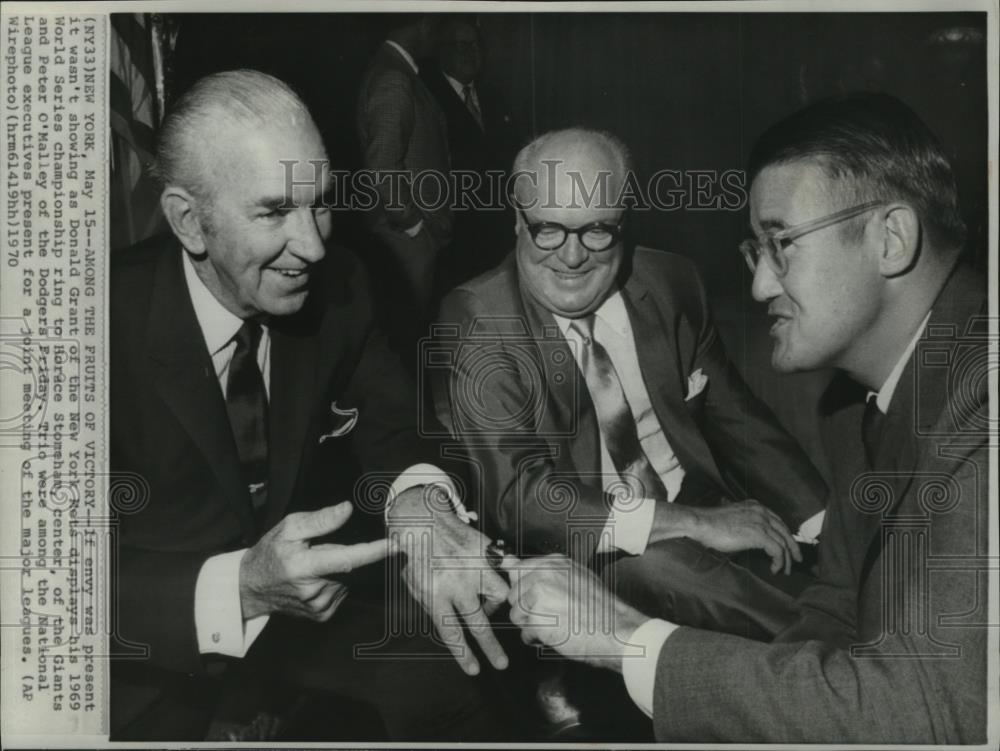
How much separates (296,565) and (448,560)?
0.55 m

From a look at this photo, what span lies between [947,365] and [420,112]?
2.13m

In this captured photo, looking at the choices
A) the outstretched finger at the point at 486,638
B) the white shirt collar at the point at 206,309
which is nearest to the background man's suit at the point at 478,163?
the white shirt collar at the point at 206,309

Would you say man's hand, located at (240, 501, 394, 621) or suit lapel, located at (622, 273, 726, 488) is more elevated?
suit lapel, located at (622, 273, 726, 488)

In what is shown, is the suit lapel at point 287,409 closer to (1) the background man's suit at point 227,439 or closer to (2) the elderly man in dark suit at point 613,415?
(1) the background man's suit at point 227,439

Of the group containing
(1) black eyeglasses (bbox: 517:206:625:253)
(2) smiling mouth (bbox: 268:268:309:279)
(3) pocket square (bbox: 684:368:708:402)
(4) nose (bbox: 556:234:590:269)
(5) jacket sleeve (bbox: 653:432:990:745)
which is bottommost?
(5) jacket sleeve (bbox: 653:432:990:745)

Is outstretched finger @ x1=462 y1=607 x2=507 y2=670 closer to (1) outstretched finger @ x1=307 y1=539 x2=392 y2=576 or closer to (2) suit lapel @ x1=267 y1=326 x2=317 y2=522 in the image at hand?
(1) outstretched finger @ x1=307 y1=539 x2=392 y2=576

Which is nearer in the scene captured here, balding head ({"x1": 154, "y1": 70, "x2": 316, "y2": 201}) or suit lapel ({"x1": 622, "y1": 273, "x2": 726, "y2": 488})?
balding head ({"x1": 154, "y1": 70, "x2": 316, "y2": 201})

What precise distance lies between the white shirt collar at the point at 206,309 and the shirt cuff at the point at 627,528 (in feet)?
5.08

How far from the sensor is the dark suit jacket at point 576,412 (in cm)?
468

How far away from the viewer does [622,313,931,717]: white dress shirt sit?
4.63 meters

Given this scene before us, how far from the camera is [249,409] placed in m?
4.67

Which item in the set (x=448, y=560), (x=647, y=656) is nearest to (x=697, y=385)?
(x=647, y=656)

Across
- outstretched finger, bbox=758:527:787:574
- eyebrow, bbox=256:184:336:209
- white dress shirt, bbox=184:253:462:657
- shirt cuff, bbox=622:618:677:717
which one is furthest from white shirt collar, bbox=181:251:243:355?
outstretched finger, bbox=758:527:787:574

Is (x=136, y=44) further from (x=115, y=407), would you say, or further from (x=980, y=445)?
(x=980, y=445)
